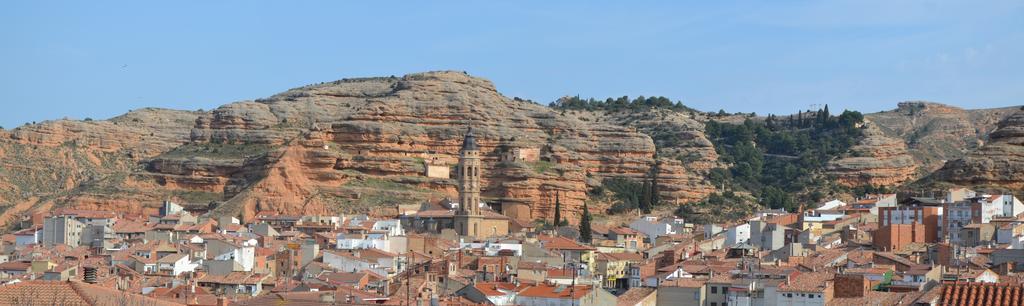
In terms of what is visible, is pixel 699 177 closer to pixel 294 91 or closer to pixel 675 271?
pixel 294 91

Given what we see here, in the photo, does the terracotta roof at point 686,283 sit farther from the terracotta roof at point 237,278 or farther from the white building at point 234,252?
the white building at point 234,252

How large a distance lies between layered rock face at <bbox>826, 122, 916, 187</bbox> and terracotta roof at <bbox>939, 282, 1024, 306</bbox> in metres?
99.6

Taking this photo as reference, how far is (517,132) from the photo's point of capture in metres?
126

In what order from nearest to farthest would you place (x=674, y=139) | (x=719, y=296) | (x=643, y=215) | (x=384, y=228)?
1. (x=719, y=296)
2. (x=384, y=228)
3. (x=643, y=215)
4. (x=674, y=139)

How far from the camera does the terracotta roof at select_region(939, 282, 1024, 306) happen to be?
87.0ft

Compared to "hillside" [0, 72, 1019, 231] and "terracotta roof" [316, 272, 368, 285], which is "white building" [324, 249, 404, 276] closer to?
"terracotta roof" [316, 272, 368, 285]

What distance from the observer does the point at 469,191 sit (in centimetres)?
10594

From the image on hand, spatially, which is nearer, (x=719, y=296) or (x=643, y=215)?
(x=719, y=296)

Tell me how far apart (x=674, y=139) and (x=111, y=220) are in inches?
2052

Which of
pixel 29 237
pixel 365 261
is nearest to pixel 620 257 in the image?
pixel 365 261

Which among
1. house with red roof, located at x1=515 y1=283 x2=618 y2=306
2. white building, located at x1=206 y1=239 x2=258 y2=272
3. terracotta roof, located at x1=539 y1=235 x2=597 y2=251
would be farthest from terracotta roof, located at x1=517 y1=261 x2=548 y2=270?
terracotta roof, located at x1=539 y1=235 x2=597 y2=251

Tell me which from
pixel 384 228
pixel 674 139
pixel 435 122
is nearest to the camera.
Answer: pixel 384 228

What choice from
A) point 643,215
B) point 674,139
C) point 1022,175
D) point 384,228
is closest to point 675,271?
point 384,228

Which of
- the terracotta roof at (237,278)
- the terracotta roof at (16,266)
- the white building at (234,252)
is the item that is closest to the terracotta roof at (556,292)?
the terracotta roof at (237,278)
